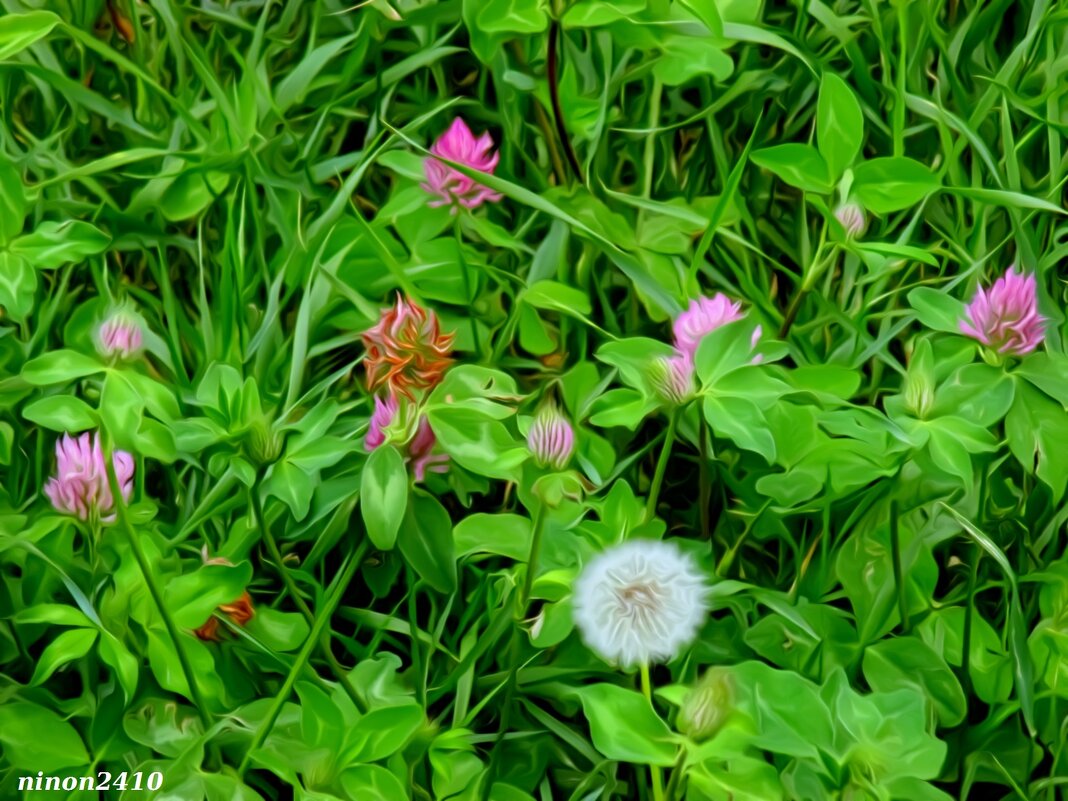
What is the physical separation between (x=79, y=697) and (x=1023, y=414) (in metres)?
0.74

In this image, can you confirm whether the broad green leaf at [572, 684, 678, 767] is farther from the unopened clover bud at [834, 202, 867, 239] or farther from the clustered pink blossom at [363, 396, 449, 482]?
the unopened clover bud at [834, 202, 867, 239]

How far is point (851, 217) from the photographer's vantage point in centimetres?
123

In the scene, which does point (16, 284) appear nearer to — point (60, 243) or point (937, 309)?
point (60, 243)

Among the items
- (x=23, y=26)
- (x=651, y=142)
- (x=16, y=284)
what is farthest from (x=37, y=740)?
(x=651, y=142)

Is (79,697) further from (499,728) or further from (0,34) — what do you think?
(0,34)

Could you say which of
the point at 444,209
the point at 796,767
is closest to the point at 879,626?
the point at 796,767

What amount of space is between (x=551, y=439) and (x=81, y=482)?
1.22 feet

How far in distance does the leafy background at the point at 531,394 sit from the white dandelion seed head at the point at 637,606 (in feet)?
0.11

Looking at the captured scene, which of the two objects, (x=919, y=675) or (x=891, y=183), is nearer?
(x=919, y=675)

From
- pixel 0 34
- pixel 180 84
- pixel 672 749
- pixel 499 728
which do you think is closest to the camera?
pixel 672 749

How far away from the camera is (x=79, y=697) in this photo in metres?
1.15

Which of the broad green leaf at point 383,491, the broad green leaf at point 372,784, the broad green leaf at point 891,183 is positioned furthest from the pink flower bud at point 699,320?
the broad green leaf at point 372,784

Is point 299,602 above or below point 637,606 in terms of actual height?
below

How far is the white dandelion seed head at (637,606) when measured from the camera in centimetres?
99
